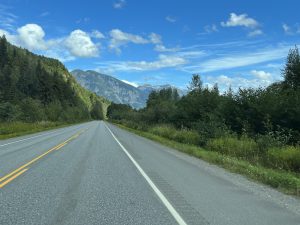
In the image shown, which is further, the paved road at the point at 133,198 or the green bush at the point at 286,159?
the green bush at the point at 286,159

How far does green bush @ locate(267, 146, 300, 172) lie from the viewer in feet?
48.4

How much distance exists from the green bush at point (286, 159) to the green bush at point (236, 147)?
2.33m

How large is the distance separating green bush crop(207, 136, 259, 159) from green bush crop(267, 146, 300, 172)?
7.64ft

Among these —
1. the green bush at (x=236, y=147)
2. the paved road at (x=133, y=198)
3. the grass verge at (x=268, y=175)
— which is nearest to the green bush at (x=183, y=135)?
the green bush at (x=236, y=147)

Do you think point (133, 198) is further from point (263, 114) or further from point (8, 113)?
point (8, 113)

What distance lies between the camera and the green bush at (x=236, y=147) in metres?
19.2

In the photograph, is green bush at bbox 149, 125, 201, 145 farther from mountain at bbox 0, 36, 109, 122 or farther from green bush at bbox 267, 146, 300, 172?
mountain at bbox 0, 36, 109, 122

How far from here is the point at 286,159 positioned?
49.5 ft

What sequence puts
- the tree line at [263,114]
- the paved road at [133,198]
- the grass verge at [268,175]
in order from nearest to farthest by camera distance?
the paved road at [133,198] → the grass verge at [268,175] → the tree line at [263,114]

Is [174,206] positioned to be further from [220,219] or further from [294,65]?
[294,65]

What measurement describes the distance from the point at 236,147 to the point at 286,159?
5514 millimetres

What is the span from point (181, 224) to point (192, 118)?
39544 mm

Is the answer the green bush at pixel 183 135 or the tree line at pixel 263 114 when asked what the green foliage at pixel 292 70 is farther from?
the green bush at pixel 183 135

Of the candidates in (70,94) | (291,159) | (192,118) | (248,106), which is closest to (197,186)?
(291,159)
